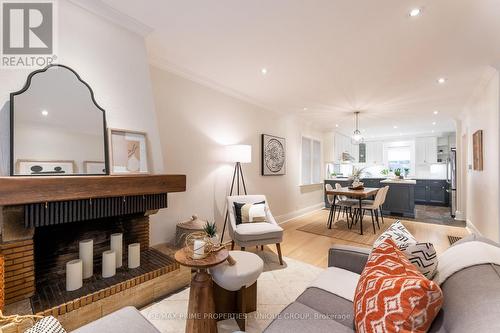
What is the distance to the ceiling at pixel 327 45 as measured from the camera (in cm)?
184

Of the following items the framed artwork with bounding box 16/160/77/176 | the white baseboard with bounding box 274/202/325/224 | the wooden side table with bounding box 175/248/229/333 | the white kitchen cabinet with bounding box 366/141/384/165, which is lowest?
the white baseboard with bounding box 274/202/325/224

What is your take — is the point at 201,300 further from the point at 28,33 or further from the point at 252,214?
the point at 28,33

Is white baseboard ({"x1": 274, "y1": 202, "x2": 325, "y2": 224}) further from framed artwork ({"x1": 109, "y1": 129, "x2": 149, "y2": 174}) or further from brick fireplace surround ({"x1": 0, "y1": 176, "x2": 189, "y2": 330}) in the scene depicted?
framed artwork ({"x1": 109, "y1": 129, "x2": 149, "y2": 174})

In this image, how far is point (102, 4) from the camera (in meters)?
1.83

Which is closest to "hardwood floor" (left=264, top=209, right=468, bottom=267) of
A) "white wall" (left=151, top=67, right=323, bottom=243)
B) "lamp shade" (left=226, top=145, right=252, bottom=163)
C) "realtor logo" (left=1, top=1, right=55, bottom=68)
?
"white wall" (left=151, top=67, right=323, bottom=243)

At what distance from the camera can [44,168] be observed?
5.35 ft

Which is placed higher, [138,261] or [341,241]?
[138,261]

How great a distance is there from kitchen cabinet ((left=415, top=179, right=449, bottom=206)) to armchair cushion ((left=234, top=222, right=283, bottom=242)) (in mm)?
7282

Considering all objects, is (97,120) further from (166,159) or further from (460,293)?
(460,293)

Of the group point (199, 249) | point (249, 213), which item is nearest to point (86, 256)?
point (199, 249)

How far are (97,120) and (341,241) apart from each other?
3.75 metres

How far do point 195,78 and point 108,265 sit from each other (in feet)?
8.00

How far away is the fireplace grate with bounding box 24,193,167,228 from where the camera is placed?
1565 mm

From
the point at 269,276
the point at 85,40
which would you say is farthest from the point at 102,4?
the point at 269,276
